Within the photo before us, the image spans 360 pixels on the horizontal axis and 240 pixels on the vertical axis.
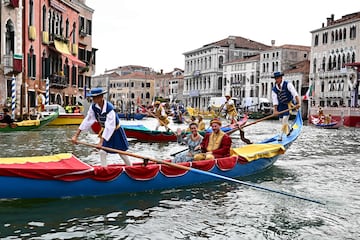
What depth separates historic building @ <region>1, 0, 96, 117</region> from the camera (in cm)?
1892

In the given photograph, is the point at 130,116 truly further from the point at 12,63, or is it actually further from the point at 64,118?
the point at 12,63

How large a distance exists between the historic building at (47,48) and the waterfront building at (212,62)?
33907 millimetres

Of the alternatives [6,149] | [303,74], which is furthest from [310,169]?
[303,74]

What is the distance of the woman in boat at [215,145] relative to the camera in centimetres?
696

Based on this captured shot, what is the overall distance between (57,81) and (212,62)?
41.4 m

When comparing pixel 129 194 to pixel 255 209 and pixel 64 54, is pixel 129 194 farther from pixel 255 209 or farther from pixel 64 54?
pixel 64 54

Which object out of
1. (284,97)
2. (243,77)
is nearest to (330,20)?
(243,77)

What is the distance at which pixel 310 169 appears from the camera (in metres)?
8.76

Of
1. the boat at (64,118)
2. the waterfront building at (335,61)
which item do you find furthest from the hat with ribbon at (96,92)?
the waterfront building at (335,61)

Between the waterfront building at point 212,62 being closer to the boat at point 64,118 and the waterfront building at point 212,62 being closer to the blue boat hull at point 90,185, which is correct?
the boat at point 64,118

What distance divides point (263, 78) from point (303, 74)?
7107 millimetres

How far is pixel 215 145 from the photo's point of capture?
23.2 feet

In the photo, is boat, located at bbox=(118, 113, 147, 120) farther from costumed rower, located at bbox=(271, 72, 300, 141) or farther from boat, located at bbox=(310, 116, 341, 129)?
costumed rower, located at bbox=(271, 72, 300, 141)

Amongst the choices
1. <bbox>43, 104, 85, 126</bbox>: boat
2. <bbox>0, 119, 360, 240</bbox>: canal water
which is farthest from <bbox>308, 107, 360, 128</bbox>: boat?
<bbox>0, 119, 360, 240</bbox>: canal water
